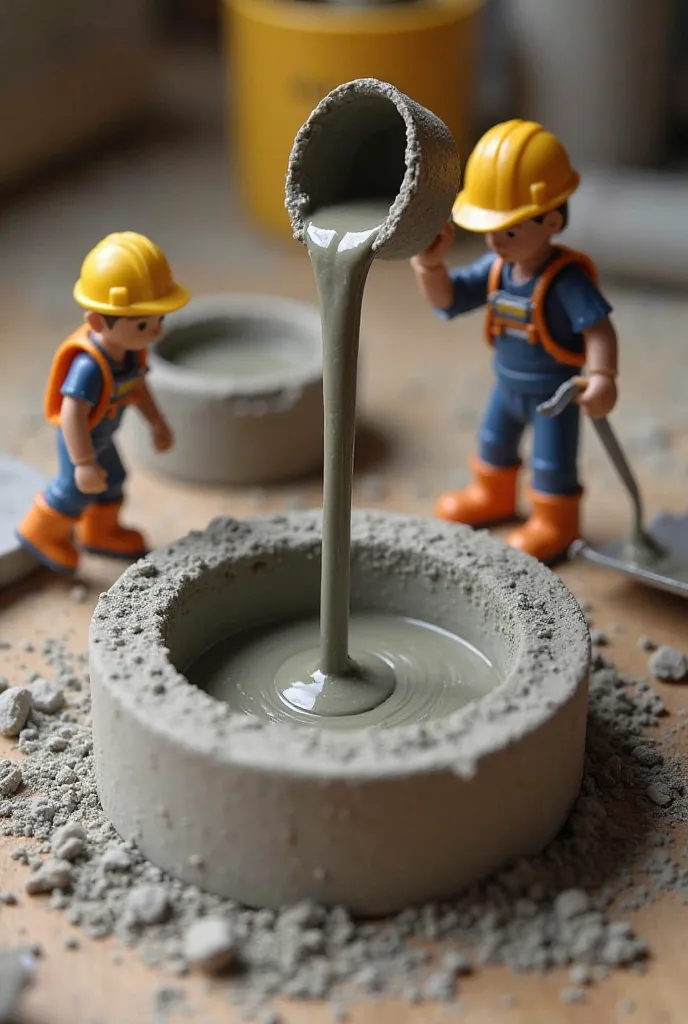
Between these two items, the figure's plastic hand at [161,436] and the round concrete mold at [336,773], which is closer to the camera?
the round concrete mold at [336,773]

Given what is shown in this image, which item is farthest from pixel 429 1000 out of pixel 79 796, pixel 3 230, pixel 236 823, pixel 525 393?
pixel 3 230

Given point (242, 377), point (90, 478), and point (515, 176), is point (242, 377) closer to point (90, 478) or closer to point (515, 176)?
point (90, 478)

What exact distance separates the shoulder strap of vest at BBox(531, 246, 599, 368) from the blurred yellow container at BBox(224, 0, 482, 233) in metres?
2.00

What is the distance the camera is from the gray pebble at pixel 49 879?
2361mm

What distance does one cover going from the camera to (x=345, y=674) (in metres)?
2.65

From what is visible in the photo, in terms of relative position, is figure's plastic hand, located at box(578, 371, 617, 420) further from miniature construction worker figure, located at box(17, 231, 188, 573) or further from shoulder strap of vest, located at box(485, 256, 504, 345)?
miniature construction worker figure, located at box(17, 231, 188, 573)

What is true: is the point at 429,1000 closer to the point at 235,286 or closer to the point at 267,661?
the point at 267,661

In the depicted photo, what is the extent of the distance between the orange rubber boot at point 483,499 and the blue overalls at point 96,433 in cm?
87

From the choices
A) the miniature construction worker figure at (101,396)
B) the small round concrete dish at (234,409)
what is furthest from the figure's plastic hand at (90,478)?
the small round concrete dish at (234,409)

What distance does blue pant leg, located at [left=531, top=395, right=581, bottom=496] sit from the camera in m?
3.27

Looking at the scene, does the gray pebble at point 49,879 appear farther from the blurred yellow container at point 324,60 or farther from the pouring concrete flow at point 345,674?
the blurred yellow container at point 324,60

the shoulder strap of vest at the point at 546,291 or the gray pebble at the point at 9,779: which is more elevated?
the shoulder strap of vest at the point at 546,291

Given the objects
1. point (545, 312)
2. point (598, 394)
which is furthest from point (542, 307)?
point (598, 394)

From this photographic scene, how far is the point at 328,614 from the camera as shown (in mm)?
2592
